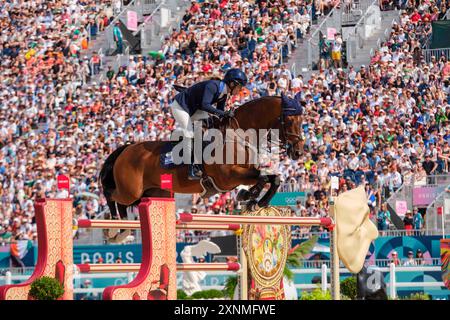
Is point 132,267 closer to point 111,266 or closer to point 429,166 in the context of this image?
point 111,266

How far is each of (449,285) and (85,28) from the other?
1826cm

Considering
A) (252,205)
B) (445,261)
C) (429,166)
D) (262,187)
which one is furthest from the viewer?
(429,166)

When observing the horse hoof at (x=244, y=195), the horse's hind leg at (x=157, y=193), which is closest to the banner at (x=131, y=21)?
the horse's hind leg at (x=157, y=193)

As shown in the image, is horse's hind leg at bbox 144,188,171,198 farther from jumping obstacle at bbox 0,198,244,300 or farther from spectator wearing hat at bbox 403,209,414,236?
spectator wearing hat at bbox 403,209,414,236

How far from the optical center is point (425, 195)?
21.7 m

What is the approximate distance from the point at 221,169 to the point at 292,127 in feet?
3.00

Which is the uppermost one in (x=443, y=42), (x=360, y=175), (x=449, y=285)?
(x=443, y=42)

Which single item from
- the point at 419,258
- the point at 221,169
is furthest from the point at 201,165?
the point at 419,258

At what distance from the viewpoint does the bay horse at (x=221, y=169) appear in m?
13.0

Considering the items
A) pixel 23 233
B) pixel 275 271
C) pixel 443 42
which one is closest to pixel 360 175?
pixel 443 42

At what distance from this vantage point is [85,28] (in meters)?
32.8

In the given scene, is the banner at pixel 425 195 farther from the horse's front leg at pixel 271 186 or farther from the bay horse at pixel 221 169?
the horse's front leg at pixel 271 186
